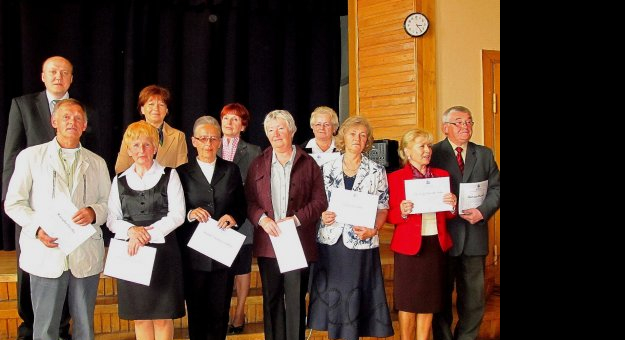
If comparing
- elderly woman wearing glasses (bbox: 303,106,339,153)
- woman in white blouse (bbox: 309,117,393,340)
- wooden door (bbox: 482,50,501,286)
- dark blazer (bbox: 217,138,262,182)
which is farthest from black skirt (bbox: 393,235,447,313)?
wooden door (bbox: 482,50,501,286)

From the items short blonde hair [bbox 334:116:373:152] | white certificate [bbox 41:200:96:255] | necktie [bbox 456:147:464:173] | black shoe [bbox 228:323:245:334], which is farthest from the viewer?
black shoe [bbox 228:323:245:334]

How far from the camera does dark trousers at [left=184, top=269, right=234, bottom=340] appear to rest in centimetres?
291

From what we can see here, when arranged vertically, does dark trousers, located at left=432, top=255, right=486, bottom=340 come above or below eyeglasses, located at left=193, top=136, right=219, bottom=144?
below

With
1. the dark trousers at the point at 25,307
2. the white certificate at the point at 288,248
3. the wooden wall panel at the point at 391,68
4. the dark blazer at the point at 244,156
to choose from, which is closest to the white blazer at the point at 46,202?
the dark trousers at the point at 25,307

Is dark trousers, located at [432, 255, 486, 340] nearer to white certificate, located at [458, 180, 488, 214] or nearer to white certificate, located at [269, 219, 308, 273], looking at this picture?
white certificate, located at [458, 180, 488, 214]

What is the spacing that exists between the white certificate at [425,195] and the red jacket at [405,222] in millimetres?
57

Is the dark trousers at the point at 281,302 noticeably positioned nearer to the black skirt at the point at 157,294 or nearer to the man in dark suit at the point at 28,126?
the black skirt at the point at 157,294

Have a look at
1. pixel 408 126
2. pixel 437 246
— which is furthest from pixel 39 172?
pixel 408 126

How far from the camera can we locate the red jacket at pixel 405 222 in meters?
3.11

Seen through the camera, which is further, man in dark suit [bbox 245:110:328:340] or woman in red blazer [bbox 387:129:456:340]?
woman in red blazer [bbox 387:129:456:340]

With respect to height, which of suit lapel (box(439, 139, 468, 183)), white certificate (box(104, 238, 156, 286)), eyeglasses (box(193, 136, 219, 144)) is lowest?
white certificate (box(104, 238, 156, 286))

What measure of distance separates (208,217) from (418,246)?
1.13 metres

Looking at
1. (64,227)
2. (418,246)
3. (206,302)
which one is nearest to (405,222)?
(418,246)

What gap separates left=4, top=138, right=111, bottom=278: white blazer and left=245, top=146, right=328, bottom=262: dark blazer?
77 centimetres
